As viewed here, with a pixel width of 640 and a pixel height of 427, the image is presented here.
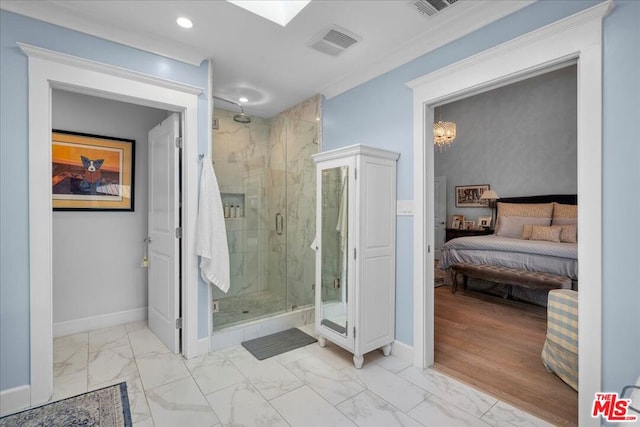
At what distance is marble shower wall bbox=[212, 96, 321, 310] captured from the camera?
3484mm

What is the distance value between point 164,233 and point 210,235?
583mm

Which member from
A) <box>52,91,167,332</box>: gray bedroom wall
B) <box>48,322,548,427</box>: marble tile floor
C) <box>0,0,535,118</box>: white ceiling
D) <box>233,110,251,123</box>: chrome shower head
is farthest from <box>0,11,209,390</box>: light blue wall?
<box>233,110,251,123</box>: chrome shower head

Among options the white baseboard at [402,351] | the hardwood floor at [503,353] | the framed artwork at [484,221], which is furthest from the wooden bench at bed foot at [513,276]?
the white baseboard at [402,351]

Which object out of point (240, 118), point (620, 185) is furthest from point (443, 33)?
point (240, 118)

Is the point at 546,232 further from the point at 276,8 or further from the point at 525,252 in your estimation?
the point at 276,8

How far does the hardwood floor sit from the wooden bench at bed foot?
356 millimetres

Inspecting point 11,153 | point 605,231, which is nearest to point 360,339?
point 605,231

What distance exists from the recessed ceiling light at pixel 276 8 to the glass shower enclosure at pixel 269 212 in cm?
126

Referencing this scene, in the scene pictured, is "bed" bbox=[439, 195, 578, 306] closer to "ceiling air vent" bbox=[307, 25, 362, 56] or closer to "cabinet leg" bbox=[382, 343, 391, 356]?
"cabinet leg" bbox=[382, 343, 391, 356]

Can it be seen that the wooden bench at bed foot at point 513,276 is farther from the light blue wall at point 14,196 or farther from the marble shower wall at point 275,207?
the light blue wall at point 14,196

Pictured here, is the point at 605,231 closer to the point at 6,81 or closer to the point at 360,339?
the point at 360,339

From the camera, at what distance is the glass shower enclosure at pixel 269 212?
11.1 feet

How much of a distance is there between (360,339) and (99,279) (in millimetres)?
2882

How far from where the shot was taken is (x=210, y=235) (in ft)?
8.81
